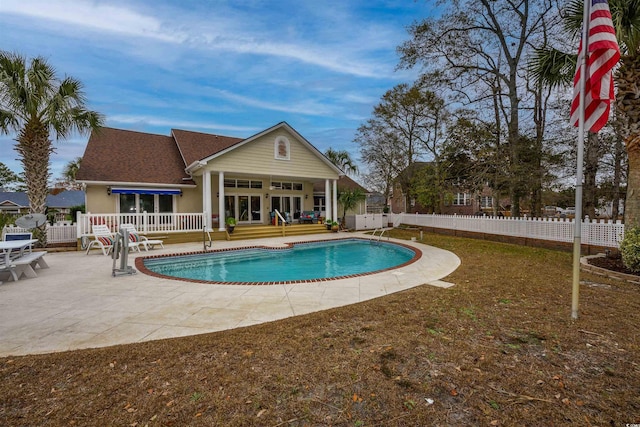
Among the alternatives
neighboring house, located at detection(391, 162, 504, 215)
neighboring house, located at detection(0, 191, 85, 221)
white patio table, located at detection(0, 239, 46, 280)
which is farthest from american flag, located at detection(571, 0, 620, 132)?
neighboring house, located at detection(0, 191, 85, 221)

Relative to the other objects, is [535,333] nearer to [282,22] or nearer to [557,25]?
[282,22]

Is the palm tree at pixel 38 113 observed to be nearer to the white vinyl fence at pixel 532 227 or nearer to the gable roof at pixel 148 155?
the gable roof at pixel 148 155

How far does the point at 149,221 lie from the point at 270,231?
642 cm

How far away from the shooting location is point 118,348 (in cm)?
361

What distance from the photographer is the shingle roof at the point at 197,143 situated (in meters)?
18.8

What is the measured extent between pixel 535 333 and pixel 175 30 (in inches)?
649

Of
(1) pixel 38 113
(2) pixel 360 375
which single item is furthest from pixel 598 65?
(1) pixel 38 113

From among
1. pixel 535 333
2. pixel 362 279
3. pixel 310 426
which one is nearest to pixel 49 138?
pixel 362 279

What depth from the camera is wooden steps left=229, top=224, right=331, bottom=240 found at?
16016 millimetres

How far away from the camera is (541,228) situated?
12.2 m

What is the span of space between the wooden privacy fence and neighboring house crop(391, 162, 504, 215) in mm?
4110

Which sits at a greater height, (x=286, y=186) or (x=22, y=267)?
(x=286, y=186)

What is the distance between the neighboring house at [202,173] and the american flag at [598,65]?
14.7 m

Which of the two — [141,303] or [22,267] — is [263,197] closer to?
[22,267]
